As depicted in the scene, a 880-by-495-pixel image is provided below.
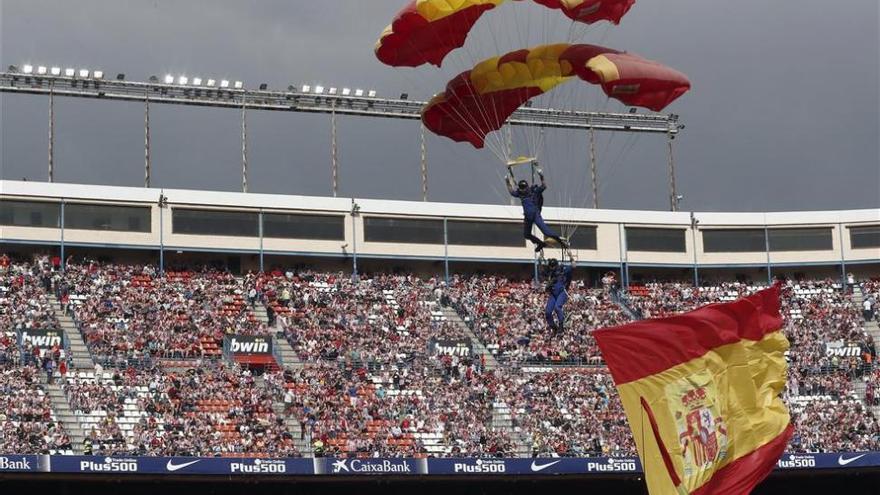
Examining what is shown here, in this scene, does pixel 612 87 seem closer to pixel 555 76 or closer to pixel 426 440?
pixel 555 76

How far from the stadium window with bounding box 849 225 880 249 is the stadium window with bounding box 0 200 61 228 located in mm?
27218

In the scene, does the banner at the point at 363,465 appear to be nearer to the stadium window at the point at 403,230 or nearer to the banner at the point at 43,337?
the banner at the point at 43,337

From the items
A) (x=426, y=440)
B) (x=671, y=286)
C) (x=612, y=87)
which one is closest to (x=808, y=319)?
(x=671, y=286)

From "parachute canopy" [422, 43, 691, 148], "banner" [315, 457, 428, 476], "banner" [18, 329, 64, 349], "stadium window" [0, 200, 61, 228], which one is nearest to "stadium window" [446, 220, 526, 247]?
"stadium window" [0, 200, 61, 228]

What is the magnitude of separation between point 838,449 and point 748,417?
20.6 meters

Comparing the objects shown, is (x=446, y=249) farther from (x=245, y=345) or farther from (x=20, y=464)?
(x=20, y=464)

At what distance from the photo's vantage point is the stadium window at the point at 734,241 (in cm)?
5366

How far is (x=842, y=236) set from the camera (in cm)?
5388

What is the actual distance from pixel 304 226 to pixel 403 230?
3339 mm

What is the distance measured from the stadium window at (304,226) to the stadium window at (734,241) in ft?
44.0

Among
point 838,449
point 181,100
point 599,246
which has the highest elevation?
point 181,100

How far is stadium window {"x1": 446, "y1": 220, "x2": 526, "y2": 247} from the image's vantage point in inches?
1981

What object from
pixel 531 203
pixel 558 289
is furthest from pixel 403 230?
pixel 531 203

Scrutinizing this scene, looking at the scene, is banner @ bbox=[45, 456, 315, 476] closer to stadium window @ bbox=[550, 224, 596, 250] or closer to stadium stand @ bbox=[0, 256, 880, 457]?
stadium stand @ bbox=[0, 256, 880, 457]
